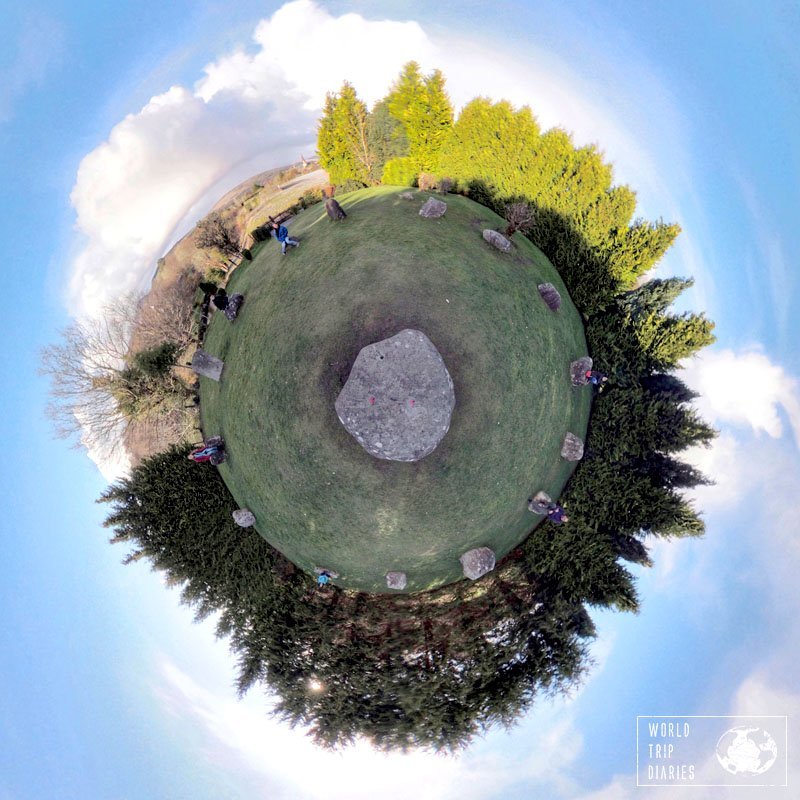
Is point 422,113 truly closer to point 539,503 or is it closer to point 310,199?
point 310,199

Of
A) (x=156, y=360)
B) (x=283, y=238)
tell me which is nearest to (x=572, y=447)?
(x=283, y=238)

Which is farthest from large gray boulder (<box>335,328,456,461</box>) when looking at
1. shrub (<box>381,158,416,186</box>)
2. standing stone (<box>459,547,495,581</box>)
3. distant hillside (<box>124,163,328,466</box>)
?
distant hillside (<box>124,163,328,466</box>)

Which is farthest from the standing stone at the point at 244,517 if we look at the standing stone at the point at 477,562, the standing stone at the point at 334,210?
the standing stone at the point at 334,210

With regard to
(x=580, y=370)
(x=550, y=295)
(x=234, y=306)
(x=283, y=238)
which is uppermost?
(x=550, y=295)

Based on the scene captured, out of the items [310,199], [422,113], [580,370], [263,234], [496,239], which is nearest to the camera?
[496,239]

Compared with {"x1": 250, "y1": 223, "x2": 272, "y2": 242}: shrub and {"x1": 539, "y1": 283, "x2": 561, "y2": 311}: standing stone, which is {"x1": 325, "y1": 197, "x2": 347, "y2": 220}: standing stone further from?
{"x1": 539, "y1": 283, "x2": 561, "y2": 311}: standing stone

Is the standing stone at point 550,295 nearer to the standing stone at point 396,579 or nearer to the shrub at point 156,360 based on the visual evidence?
the standing stone at point 396,579

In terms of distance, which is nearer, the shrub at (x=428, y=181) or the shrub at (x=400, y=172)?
the shrub at (x=428, y=181)
